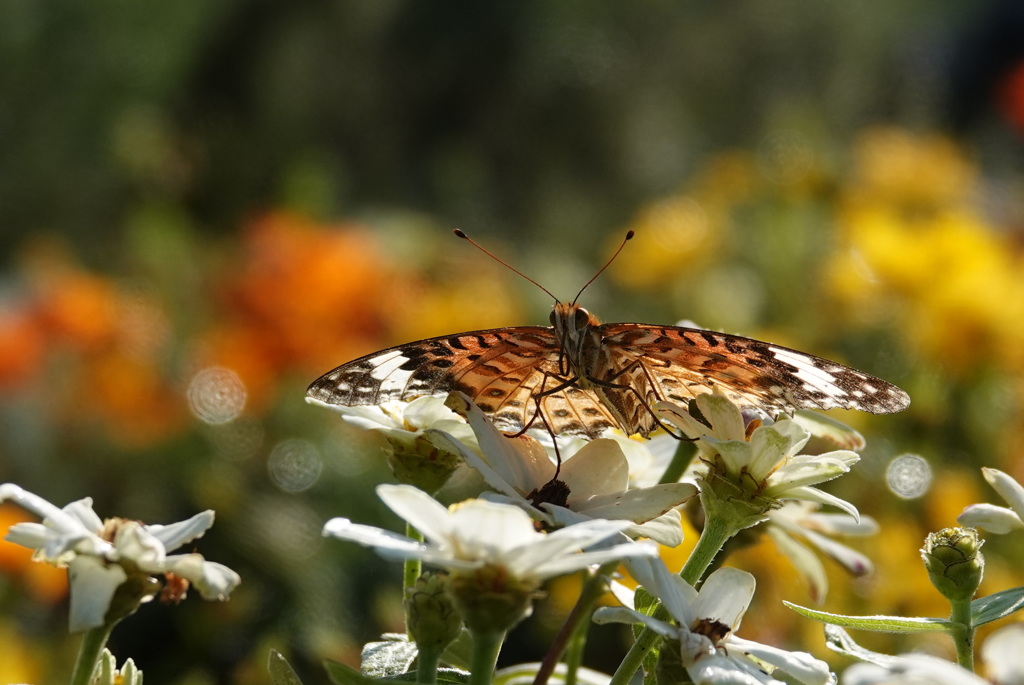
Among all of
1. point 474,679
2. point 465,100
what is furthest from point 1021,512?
point 465,100

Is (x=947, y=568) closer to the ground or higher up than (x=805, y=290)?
higher up

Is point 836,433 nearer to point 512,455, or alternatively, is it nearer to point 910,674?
point 512,455

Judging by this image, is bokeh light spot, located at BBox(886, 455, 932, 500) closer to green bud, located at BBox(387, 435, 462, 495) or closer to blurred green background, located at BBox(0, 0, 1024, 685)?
blurred green background, located at BBox(0, 0, 1024, 685)

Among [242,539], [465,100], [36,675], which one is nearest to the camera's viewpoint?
[36,675]

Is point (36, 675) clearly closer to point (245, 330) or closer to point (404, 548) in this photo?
point (404, 548)

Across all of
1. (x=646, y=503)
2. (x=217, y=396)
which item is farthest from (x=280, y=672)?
(x=217, y=396)

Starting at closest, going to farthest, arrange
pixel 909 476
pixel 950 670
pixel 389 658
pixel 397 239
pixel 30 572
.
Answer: pixel 950 670, pixel 389 658, pixel 30 572, pixel 909 476, pixel 397 239

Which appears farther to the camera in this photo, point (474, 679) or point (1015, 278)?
point (1015, 278)
